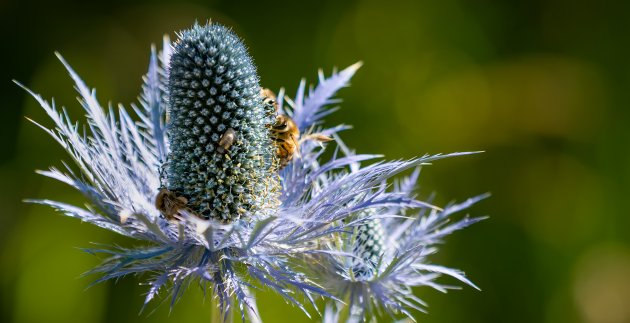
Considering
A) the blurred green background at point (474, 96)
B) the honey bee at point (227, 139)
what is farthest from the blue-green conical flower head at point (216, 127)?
the blurred green background at point (474, 96)

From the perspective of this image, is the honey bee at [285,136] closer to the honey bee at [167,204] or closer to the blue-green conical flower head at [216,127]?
the blue-green conical flower head at [216,127]

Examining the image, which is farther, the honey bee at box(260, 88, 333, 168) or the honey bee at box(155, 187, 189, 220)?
the honey bee at box(260, 88, 333, 168)

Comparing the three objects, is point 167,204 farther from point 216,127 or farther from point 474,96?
point 474,96

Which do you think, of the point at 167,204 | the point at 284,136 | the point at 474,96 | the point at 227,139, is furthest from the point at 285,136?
the point at 474,96

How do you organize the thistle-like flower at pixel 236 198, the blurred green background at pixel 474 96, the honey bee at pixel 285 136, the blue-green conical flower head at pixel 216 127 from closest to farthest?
the thistle-like flower at pixel 236 198, the blue-green conical flower head at pixel 216 127, the honey bee at pixel 285 136, the blurred green background at pixel 474 96

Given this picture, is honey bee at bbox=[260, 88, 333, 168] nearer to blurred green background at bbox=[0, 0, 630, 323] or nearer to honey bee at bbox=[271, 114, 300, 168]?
honey bee at bbox=[271, 114, 300, 168]

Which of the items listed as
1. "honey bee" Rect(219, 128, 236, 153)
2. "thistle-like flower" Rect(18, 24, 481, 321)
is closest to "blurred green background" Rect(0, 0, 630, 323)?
"thistle-like flower" Rect(18, 24, 481, 321)

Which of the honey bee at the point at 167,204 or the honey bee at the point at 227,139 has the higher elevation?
the honey bee at the point at 227,139

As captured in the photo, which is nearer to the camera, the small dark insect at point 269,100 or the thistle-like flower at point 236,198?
the thistle-like flower at point 236,198
